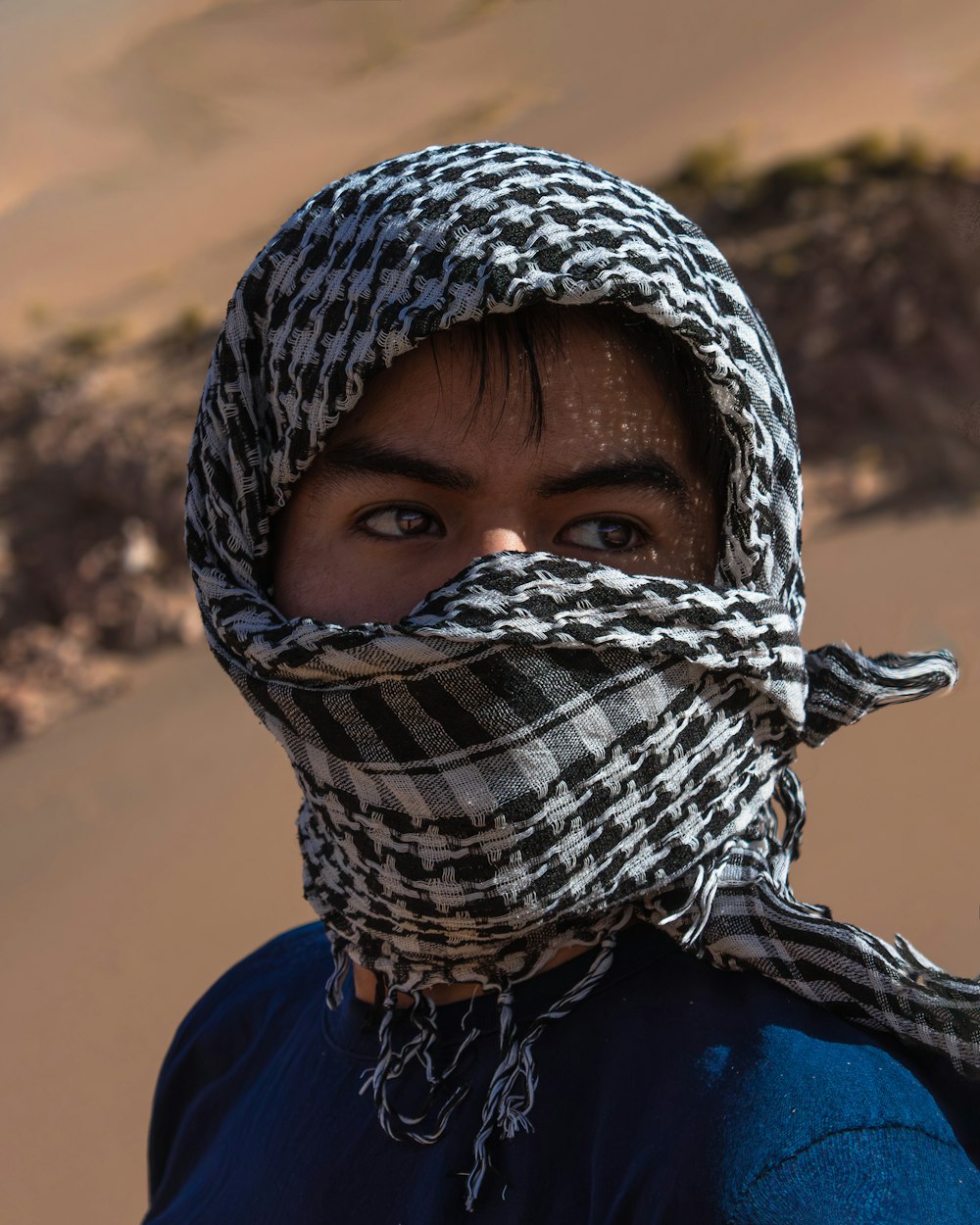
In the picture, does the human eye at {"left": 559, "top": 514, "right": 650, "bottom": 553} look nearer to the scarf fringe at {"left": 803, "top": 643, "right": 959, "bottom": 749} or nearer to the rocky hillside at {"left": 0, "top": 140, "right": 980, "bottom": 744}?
the scarf fringe at {"left": 803, "top": 643, "right": 959, "bottom": 749}

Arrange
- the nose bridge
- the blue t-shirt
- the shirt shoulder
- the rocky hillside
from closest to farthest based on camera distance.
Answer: the blue t-shirt → the nose bridge → the shirt shoulder → the rocky hillside

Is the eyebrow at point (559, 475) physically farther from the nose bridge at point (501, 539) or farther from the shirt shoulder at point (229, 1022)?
the shirt shoulder at point (229, 1022)

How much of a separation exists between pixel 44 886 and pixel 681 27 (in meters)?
17.4

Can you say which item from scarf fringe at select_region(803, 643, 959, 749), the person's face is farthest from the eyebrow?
scarf fringe at select_region(803, 643, 959, 749)

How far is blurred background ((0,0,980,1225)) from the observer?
462 centimetres

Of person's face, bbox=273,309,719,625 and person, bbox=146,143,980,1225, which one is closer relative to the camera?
person, bbox=146,143,980,1225

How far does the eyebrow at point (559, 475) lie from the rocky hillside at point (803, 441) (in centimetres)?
555

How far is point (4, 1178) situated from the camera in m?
4.48

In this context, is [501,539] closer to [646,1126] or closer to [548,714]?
[548,714]

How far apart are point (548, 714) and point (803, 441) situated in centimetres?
662

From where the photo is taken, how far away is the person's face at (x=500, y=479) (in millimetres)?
1350

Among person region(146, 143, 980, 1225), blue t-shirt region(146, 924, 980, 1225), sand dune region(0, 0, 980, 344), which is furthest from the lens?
sand dune region(0, 0, 980, 344)

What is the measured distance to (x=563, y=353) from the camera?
1.38 meters

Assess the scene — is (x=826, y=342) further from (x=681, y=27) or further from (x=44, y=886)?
(x=681, y=27)
